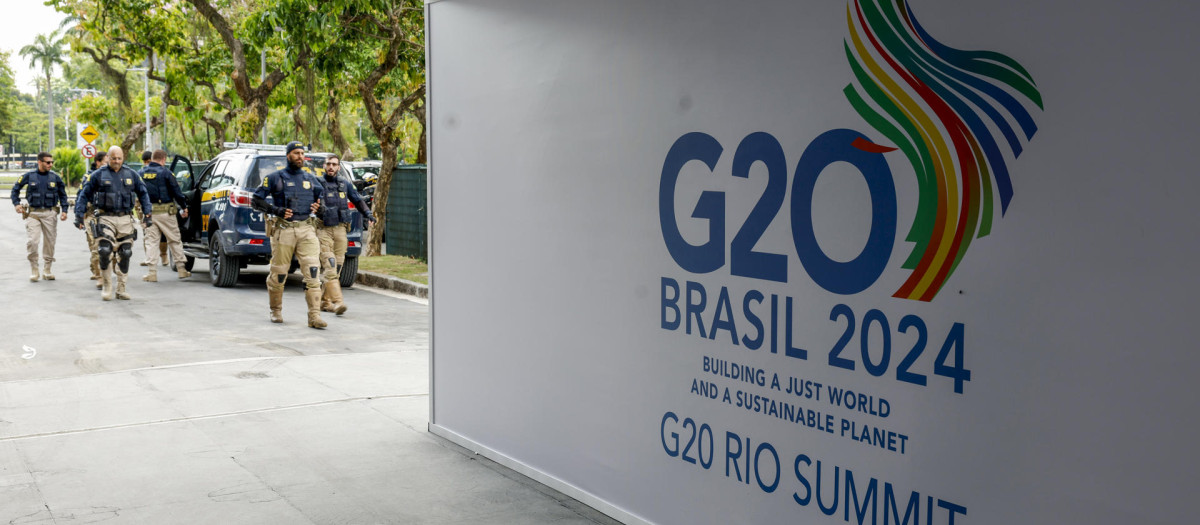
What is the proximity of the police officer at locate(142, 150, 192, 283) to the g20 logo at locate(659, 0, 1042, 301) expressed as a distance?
13242mm

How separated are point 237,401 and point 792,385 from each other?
4.93 metres

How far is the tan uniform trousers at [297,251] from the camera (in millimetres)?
11430

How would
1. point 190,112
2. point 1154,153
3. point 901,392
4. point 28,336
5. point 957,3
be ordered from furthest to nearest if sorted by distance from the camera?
point 190,112
point 28,336
point 901,392
point 957,3
point 1154,153

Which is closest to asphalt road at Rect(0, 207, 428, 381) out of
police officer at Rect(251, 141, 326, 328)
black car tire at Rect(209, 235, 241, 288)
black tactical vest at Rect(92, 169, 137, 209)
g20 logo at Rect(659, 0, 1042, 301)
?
black car tire at Rect(209, 235, 241, 288)

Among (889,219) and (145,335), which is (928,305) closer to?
(889,219)

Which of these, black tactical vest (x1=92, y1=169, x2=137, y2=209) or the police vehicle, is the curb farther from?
black tactical vest (x1=92, y1=169, x2=137, y2=209)

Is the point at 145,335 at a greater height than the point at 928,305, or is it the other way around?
the point at 928,305

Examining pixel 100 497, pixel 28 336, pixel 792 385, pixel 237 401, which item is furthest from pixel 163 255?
pixel 792 385

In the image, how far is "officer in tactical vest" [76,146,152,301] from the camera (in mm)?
13180

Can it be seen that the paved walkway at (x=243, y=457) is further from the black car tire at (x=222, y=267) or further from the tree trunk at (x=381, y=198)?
the tree trunk at (x=381, y=198)

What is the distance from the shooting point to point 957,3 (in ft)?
10.8

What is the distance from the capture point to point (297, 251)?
11586mm

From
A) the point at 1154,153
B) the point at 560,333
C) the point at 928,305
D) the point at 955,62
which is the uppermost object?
the point at 955,62

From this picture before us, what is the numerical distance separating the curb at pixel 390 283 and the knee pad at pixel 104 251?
12.1ft
